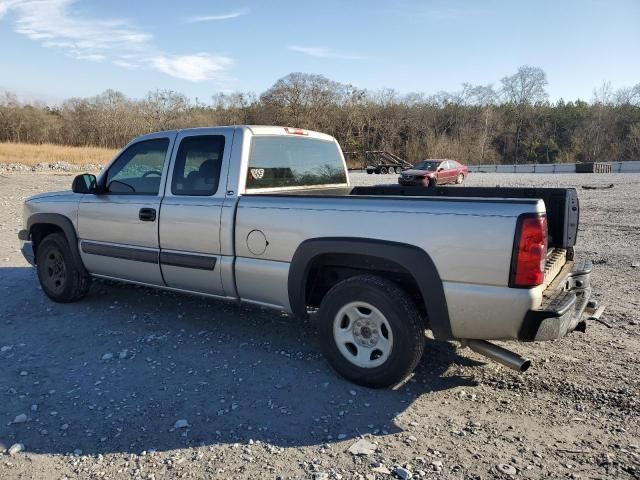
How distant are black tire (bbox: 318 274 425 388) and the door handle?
6.55 ft

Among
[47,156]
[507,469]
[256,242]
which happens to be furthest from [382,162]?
[507,469]

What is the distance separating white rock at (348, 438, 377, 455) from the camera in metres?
2.94

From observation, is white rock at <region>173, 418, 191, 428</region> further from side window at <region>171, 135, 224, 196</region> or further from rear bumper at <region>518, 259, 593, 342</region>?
rear bumper at <region>518, 259, 593, 342</region>

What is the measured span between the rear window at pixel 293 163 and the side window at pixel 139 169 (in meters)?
1.02

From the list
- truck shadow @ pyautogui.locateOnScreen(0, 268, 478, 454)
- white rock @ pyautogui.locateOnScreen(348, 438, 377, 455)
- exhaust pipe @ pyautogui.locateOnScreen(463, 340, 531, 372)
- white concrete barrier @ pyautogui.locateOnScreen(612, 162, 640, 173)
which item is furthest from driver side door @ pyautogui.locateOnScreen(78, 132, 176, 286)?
white concrete barrier @ pyautogui.locateOnScreen(612, 162, 640, 173)

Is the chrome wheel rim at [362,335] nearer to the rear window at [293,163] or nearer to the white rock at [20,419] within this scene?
the rear window at [293,163]

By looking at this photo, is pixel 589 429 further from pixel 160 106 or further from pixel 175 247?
pixel 160 106

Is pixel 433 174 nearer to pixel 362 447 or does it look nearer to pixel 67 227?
pixel 67 227

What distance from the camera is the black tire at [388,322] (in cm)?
346

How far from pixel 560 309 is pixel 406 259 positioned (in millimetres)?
999

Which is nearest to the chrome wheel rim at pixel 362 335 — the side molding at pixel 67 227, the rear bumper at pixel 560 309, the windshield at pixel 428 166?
the rear bumper at pixel 560 309

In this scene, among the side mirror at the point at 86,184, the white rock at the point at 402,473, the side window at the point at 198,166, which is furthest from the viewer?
the side mirror at the point at 86,184

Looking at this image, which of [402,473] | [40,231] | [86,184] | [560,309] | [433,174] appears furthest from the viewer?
[433,174]

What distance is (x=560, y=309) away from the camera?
312 cm
